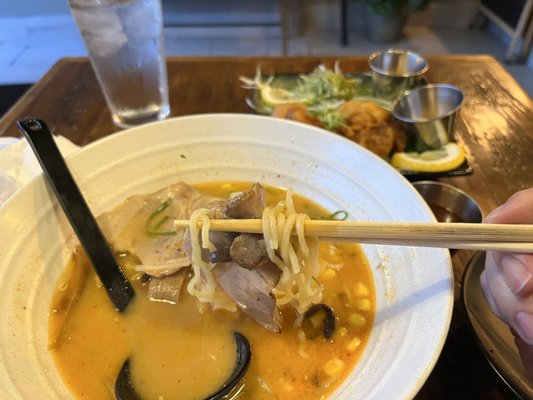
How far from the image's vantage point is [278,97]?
254 centimetres

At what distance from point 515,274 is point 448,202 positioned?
79 centimetres

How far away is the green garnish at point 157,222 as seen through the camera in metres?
1.59

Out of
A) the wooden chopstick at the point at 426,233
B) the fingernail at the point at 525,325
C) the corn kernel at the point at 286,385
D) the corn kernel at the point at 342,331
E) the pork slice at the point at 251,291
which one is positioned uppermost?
the wooden chopstick at the point at 426,233

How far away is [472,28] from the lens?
6.36m

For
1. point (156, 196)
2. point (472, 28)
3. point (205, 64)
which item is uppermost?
point (156, 196)

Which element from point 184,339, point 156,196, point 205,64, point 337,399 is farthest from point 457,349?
point 205,64

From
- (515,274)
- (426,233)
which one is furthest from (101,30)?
(515,274)

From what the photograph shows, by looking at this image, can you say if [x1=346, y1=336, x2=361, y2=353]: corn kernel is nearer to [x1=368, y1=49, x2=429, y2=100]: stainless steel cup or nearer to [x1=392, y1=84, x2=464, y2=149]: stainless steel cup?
[x1=392, y1=84, x2=464, y2=149]: stainless steel cup

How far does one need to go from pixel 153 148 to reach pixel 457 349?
49.7 inches

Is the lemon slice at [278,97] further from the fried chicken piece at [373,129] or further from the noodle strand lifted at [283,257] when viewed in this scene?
the noodle strand lifted at [283,257]

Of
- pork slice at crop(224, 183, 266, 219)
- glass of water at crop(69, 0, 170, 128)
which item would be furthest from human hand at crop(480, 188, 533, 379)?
glass of water at crop(69, 0, 170, 128)

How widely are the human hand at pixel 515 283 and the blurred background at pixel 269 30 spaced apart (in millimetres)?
4915

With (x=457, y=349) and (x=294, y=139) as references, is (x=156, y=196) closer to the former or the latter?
(x=294, y=139)

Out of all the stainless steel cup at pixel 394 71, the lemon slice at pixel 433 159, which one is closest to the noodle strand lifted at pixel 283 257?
the lemon slice at pixel 433 159
